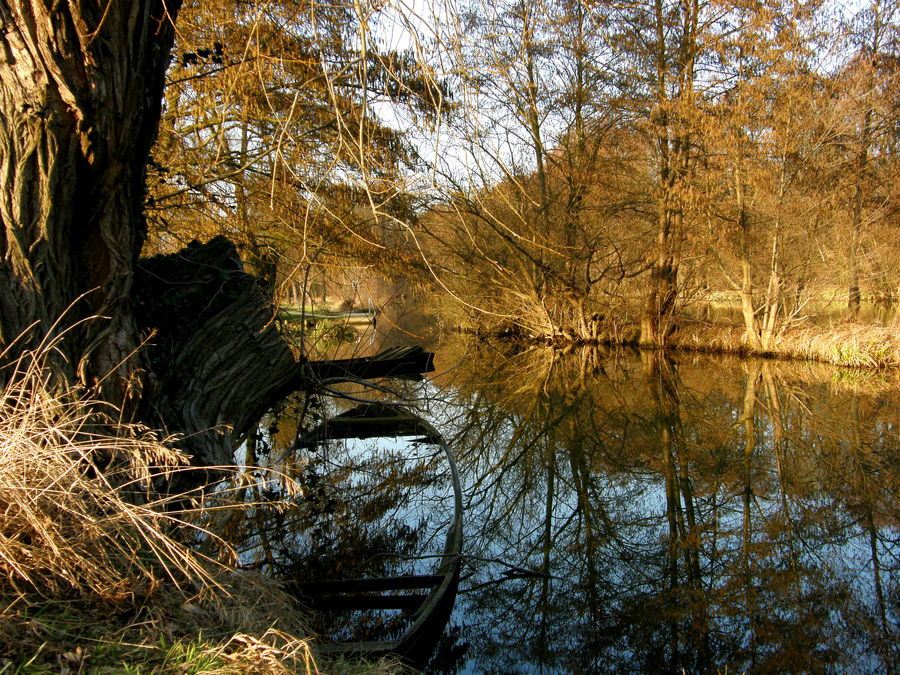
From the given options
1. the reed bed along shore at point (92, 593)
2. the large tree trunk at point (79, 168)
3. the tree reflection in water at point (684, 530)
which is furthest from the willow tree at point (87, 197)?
the tree reflection in water at point (684, 530)

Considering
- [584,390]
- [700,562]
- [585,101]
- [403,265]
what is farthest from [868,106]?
[700,562]

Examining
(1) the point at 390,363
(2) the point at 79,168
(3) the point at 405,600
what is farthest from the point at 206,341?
(1) the point at 390,363

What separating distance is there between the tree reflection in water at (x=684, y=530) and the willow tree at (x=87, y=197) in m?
2.56

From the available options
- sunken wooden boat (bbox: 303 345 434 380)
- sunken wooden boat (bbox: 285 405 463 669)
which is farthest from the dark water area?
sunken wooden boat (bbox: 303 345 434 380)

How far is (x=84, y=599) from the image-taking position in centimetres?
198

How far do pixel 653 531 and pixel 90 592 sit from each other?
4604mm

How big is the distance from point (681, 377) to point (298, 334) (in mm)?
9543

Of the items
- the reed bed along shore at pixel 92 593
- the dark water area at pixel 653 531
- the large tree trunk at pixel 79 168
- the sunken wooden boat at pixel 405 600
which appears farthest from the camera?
the dark water area at pixel 653 531

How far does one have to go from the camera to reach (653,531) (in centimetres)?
536

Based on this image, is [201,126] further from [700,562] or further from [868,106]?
[868,106]

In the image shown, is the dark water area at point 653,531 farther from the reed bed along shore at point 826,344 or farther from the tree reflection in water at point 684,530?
the reed bed along shore at point 826,344

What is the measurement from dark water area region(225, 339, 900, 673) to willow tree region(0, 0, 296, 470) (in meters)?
1.72

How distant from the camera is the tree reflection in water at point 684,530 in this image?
11.9 ft

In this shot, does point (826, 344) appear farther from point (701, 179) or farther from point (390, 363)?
point (390, 363)
